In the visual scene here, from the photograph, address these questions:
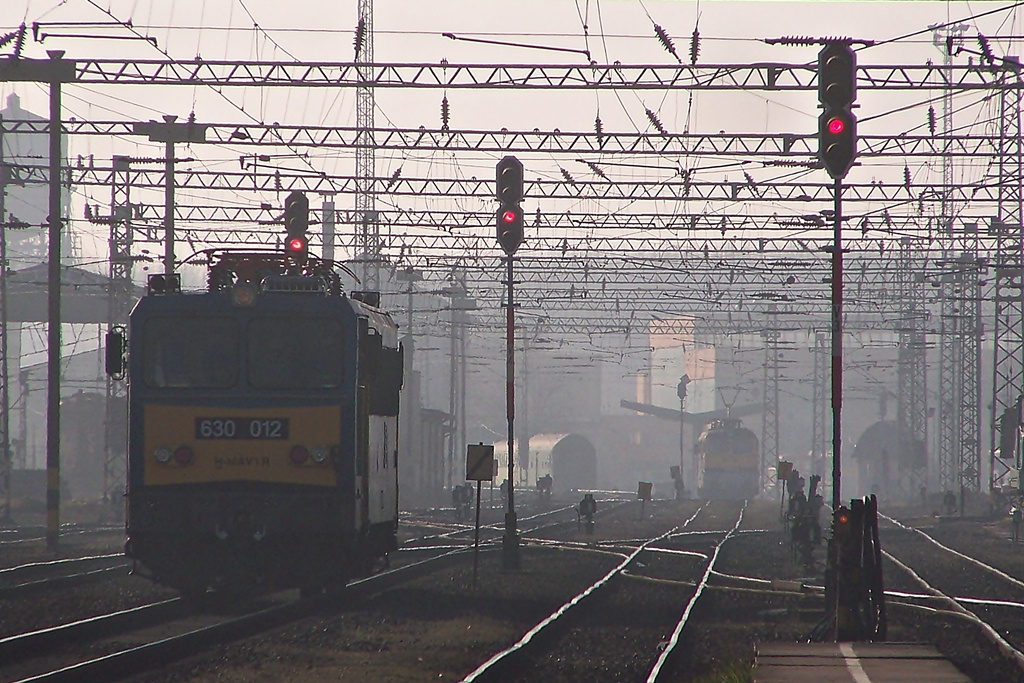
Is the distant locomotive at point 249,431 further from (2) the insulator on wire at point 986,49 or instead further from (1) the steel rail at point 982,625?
(2) the insulator on wire at point 986,49

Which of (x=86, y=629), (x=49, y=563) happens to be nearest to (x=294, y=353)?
(x=86, y=629)

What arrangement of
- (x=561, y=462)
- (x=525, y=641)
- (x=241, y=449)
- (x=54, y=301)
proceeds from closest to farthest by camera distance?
(x=525, y=641) → (x=241, y=449) → (x=54, y=301) → (x=561, y=462)

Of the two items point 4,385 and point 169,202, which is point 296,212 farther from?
point 4,385

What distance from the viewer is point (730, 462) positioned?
82375mm

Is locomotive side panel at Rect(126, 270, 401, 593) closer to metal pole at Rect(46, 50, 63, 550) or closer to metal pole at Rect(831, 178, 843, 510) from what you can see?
metal pole at Rect(831, 178, 843, 510)

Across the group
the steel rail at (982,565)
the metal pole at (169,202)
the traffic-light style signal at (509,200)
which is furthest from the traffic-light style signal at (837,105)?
the metal pole at (169,202)

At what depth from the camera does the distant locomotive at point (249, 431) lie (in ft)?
50.3

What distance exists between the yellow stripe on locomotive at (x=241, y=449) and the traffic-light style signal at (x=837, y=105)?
19.1 ft

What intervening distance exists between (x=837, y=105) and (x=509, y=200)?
7660 mm

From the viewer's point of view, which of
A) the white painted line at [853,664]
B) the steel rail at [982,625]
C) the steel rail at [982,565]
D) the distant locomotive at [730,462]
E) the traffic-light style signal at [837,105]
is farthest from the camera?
the distant locomotive at [730,462]

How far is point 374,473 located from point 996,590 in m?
10.6

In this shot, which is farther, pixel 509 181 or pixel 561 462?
pixel 561 462

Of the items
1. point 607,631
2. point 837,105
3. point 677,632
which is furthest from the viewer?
point 837,105

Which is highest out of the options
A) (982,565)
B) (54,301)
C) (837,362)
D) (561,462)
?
(54,301)
